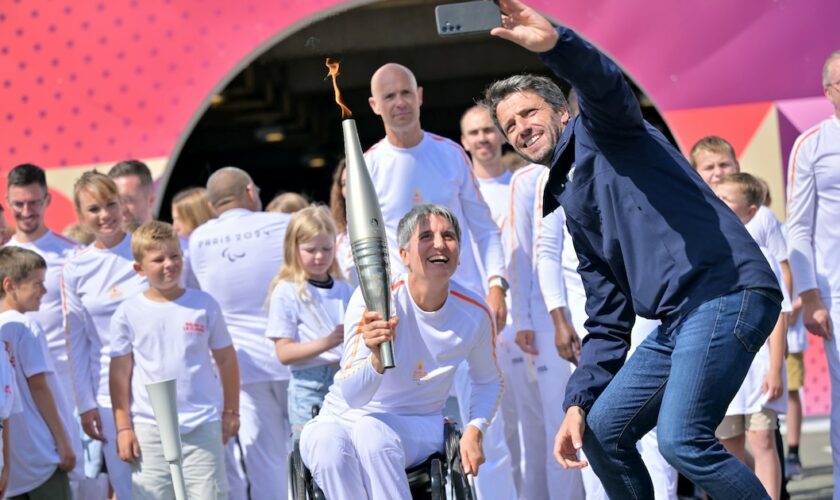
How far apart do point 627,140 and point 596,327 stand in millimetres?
742

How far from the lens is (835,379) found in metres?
5.84

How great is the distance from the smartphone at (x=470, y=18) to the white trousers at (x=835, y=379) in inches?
124

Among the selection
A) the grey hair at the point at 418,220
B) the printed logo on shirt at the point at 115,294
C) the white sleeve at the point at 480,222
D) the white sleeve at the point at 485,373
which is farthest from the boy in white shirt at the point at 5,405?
the white sleeve at the point at 480,222

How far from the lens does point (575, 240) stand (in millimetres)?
4070

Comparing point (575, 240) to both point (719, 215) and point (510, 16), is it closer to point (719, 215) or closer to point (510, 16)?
point (719, 215)

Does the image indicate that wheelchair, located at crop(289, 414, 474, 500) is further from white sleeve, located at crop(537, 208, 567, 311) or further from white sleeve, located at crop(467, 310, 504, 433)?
white sleeve, located at crop(537, 208, 567, 311)

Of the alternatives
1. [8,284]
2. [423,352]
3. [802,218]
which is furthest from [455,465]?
Result: [8,284]

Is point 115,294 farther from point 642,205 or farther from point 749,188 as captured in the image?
point 642,205

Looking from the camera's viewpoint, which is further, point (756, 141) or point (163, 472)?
point (756, 141)

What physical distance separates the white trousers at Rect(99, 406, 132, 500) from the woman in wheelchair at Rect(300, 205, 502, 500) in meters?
1.84

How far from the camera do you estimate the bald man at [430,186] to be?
599 cm

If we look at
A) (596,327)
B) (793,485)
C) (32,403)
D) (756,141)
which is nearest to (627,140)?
(596,327)

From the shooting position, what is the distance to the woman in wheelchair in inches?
174

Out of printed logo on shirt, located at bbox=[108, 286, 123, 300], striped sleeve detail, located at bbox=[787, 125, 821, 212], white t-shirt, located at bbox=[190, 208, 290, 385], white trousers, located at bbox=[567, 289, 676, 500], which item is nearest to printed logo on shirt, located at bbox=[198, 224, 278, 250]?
white t-shirt, located at bbox=[190, 208, 290, 385]
